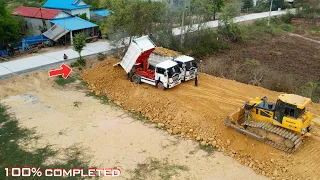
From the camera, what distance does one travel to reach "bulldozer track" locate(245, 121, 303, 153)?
11328 mm

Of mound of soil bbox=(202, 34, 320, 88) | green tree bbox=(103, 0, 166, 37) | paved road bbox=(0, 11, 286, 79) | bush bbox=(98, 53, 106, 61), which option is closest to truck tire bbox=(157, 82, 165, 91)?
mound of soil bbox=(202, 34, 320, 88)

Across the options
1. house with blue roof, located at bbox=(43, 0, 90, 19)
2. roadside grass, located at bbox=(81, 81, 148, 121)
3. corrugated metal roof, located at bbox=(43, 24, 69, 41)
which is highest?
house with blue roof, located at bbox=(43, 0, 90, 19)

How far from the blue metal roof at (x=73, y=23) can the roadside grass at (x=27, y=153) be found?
13.0 metres

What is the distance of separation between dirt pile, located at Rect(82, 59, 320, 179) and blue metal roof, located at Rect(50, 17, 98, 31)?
6.78m

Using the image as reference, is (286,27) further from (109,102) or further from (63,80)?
(63,80)

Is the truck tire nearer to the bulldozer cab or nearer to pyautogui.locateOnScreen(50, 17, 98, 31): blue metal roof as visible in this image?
the bulldozer cab

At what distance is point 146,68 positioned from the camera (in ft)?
58.5

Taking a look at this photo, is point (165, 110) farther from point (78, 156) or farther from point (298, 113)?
point (298, 113)

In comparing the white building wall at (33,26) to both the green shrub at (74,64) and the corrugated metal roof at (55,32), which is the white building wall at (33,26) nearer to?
the corrugated metal roof at (55,32)

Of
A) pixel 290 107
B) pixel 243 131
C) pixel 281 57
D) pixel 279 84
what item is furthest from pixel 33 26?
pixel 290 107

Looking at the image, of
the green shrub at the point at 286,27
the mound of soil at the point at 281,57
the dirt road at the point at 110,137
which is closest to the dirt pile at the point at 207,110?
the dirt road at the point at 110,137

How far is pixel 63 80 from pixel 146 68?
5267 mm

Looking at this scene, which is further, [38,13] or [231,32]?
[231,32]

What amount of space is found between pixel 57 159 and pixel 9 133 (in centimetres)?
322
